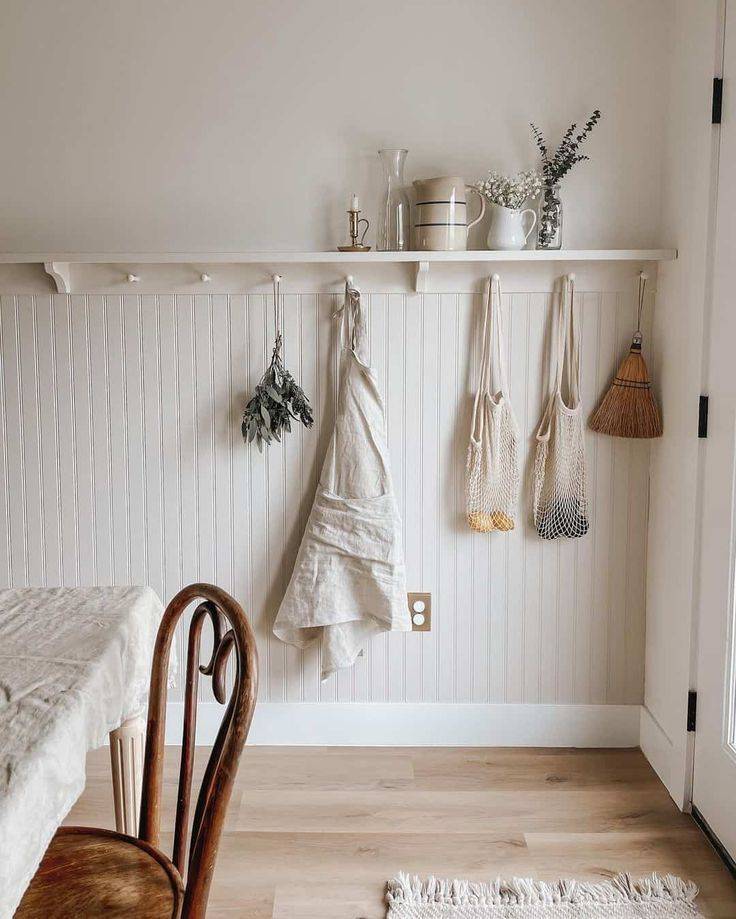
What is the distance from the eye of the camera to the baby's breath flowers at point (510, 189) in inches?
96.5

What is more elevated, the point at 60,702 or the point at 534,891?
the point at 60,702

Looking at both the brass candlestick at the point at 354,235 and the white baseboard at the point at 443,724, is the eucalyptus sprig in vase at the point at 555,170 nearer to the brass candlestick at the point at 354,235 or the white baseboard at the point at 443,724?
the brass candlestick at the point at 354,235

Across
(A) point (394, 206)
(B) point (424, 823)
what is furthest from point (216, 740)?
(A) point (394, 206)

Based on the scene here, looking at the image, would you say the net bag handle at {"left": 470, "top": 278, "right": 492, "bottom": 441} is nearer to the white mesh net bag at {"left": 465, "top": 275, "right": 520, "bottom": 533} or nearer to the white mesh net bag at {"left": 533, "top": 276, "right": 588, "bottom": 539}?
the white mesh net bag at {"left": 465, "top": 275, "right": 520, "bottom": 533}

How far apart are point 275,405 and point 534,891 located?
4.68 feet

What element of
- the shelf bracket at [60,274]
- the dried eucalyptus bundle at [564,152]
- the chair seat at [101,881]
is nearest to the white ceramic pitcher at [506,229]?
the dried eucalyptus bundle at [564,152]

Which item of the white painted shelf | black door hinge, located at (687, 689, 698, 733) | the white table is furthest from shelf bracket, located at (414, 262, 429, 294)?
black door hinge, located at (687, 689, 698, 733)

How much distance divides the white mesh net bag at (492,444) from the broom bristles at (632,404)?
11.2 inches

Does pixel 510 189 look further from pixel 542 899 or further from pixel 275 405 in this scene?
pixel 542 899

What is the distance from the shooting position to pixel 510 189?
2449 millimetres

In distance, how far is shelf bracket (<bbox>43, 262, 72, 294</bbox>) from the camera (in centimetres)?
250

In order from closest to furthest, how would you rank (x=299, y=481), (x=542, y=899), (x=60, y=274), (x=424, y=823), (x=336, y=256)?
(x=542, y=899) < (x=424, y=823) < (x=336, y=256) < (x=60, y=274) < (x=299, y=481)

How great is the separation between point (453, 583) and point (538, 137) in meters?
1.36

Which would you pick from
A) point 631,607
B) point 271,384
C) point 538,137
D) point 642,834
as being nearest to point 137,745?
point 271,384
